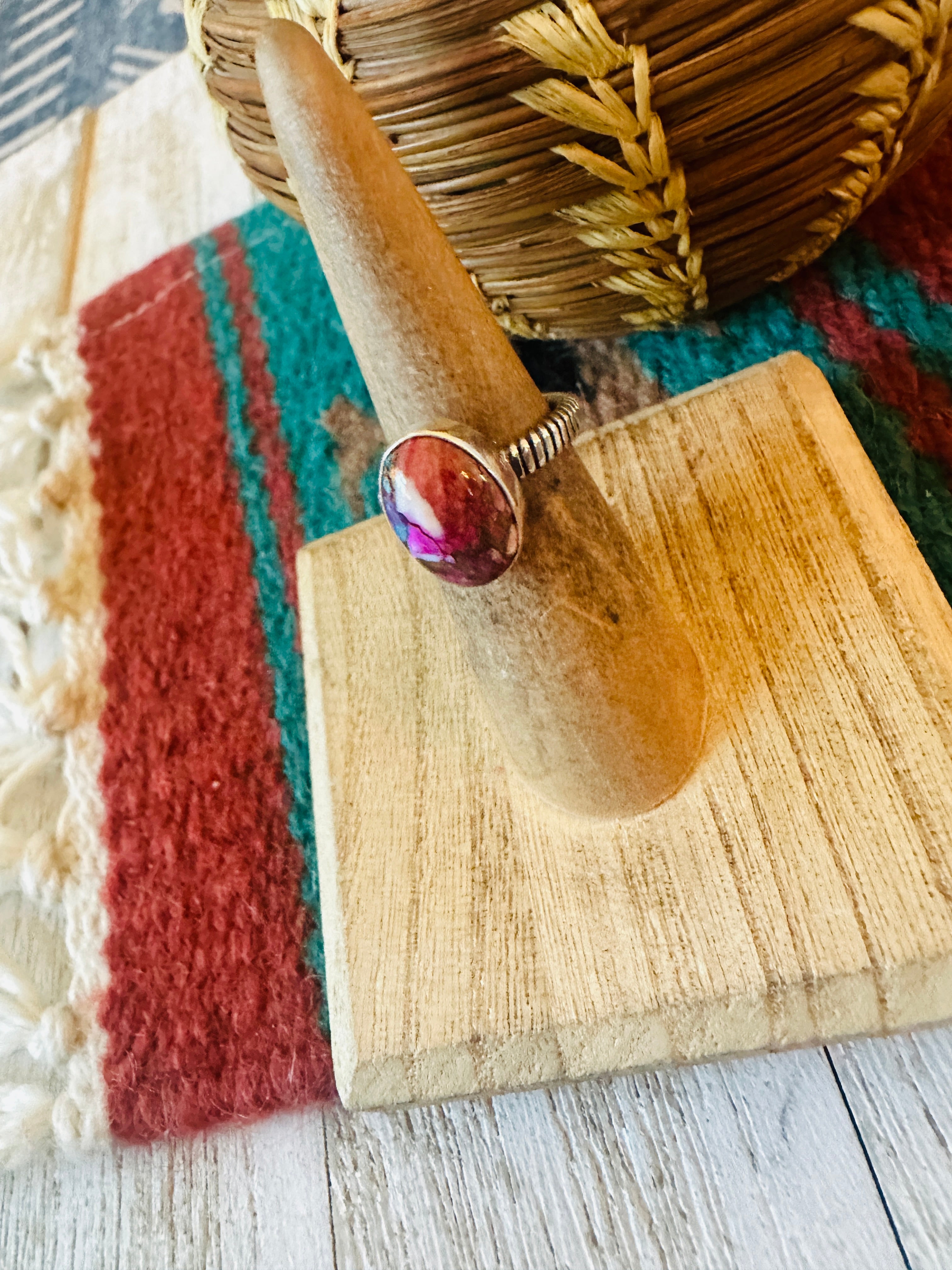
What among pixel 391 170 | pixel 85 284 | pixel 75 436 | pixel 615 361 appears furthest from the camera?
pixel 85 284

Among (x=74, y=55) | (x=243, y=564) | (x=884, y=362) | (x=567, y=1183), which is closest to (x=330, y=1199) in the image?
(x=567, y=1183)

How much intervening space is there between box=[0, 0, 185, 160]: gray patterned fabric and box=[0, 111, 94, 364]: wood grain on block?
39 millimetres

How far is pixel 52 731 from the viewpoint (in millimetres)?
535

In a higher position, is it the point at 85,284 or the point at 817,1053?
the point at 85,284

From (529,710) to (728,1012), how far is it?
11cm

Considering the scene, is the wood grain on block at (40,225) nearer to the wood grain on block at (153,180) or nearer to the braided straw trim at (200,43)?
the wood grain on block at (153,180)

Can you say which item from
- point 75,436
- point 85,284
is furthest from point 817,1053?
point 85,284

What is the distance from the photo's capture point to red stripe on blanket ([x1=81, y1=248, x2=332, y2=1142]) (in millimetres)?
417

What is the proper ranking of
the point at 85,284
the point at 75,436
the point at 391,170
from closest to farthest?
the point at 391,170, the point at 75,436, the point at 85,284

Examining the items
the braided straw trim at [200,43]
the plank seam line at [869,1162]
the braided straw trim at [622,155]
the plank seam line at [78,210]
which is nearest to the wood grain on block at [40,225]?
the plank seam line at [78,210]

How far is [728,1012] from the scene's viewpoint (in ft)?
0.95

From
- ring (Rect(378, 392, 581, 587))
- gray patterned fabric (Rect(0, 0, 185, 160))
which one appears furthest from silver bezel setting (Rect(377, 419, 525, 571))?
gray patterned fabric (Rect(0, 0, 185, 160))

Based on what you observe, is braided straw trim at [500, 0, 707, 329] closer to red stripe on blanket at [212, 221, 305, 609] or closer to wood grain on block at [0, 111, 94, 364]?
red stripe on blanket at [212, 221, 305, 609]

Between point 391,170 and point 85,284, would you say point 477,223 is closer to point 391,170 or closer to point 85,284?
point 391,170
